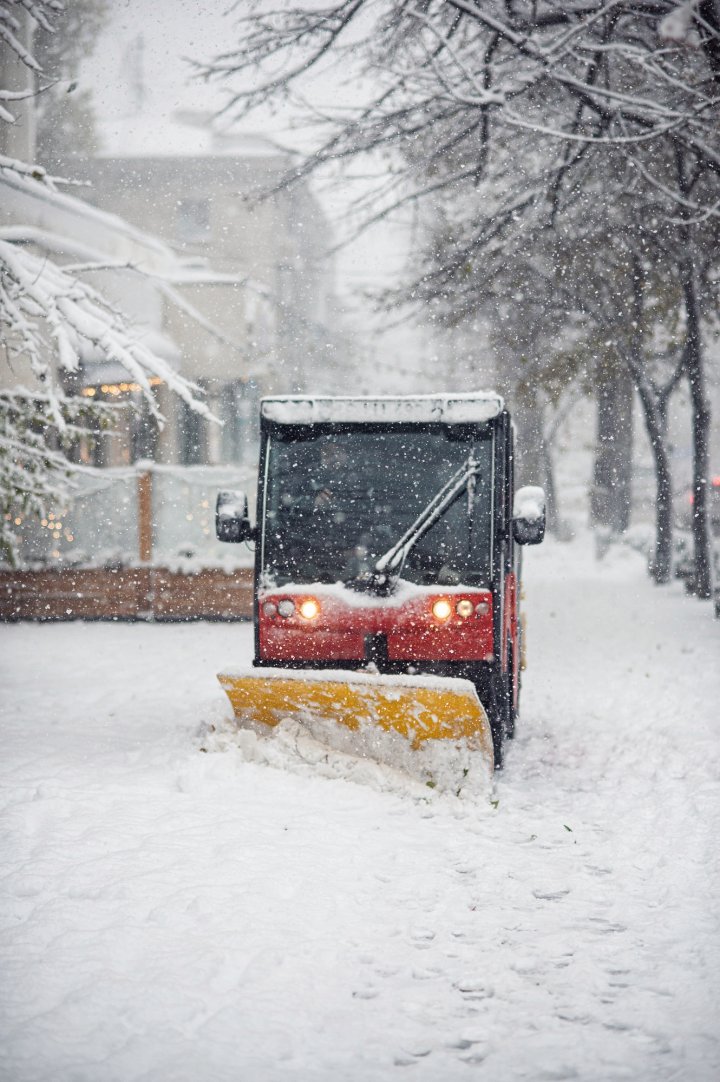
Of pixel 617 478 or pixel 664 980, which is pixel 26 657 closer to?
pixel 664 980

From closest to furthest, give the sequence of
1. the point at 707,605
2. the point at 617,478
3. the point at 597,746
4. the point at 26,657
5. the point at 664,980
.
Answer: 1. the point at 664,980
2. the point at 597,746
3. the point at 26,657
4. the point at 707,605
5. the point at 617,478

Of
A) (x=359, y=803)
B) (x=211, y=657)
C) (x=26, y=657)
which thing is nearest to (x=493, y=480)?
(x=359, y=803)

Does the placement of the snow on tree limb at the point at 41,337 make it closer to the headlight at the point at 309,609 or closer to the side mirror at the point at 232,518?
the side mirror at the point at 232,518

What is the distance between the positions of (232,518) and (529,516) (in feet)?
6.76

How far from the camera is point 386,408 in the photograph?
702 centimetres

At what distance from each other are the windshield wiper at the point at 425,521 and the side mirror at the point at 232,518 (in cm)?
95

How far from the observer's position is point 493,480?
22.5 feet

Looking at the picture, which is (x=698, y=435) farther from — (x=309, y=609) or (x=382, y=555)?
(x=309, y=609)

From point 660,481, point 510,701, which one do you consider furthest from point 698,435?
point 510,701

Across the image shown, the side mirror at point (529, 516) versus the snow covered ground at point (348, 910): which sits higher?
the side mirror at point (529, 516)

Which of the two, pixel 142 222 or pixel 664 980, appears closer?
pixel 664 980

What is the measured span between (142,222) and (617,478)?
67.3 feet

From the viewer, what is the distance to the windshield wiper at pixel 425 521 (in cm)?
671

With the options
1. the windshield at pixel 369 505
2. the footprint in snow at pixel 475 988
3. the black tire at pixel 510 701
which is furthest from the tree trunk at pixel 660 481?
the footprint in snow at pixel 475 988
